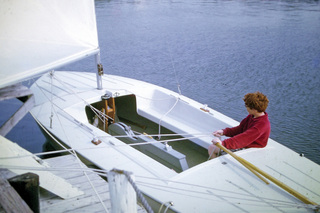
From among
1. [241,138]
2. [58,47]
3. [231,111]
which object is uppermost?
[58,47]

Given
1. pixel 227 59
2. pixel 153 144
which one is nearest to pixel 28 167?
pixel 153 144

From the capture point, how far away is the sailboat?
113 inches

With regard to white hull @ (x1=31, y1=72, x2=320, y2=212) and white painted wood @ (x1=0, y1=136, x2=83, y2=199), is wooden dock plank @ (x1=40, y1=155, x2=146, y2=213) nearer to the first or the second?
white painted wood @ (x1=0, y1=136, x2=83, y2=199)

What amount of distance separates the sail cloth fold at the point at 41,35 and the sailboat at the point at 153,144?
12 millimetres

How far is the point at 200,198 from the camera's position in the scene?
2.86 metres

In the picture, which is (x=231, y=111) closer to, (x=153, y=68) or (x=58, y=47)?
(x=153, y=68)

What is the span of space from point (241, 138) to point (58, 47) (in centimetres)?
263

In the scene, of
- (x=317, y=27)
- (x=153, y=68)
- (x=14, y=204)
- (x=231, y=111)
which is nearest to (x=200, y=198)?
(x=14, y=204)

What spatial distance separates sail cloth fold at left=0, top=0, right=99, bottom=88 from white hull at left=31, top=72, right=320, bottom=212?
2.99 feet

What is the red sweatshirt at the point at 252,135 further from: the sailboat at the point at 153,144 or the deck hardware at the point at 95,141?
the deck hardware at the point at 95,141

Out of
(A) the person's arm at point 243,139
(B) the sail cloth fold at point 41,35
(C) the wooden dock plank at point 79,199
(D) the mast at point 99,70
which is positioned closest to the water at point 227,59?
(D) the mast at point 99,70

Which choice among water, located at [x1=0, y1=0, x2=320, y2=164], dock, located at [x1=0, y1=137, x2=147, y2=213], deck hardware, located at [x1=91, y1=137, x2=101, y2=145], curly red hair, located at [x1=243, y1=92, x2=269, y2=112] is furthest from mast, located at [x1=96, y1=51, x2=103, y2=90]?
curly red hair, located at [x1=243, y1=92, x2=269, y2=112]

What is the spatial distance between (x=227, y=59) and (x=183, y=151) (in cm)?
795

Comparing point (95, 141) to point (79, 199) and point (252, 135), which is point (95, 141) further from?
point (252, 135)
